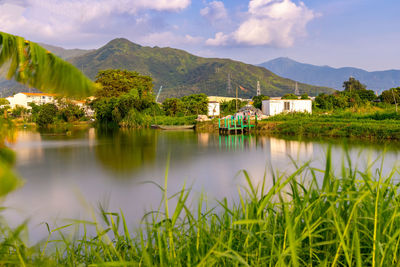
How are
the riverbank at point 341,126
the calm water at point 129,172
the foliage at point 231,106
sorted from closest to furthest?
the calm water at point 129,172, the riverbank at point 341,126, the foliage at point 231,106

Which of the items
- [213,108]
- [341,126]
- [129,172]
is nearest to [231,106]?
[213,108]

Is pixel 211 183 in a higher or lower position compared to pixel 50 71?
lower

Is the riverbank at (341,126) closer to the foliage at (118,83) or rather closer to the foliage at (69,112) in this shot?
the foliage at (118,83)

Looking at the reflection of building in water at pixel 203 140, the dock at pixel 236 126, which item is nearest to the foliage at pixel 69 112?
the dock at pixel 236 126

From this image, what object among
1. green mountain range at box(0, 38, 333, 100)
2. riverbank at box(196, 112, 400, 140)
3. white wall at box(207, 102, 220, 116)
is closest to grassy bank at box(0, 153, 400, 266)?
riverbank at box(196, 112, 400, 140)

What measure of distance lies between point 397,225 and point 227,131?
1582 cm

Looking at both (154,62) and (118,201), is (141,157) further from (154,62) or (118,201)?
(154,62)

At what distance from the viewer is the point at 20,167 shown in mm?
8484

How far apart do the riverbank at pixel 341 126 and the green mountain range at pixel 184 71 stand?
71.8m

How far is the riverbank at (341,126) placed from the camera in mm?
11508

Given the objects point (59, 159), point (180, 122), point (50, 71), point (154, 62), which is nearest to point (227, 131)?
point (180, 122)

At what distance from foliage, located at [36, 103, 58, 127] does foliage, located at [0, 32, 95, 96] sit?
24386 mm

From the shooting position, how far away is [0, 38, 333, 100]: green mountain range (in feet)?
350

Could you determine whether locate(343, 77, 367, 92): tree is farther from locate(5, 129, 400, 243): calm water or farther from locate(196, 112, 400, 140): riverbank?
locate(5, 129, 400, 243): calm water
